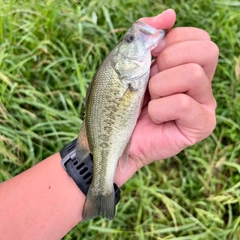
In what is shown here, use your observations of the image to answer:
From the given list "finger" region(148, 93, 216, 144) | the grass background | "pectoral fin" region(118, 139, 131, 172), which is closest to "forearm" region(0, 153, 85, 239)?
"pectoral fin" region(118, 139, 131, 172)

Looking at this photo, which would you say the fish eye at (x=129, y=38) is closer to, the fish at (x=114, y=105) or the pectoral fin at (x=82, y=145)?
the fish at (x=114, y=105)

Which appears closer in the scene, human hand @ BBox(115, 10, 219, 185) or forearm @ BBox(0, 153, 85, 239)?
human hand @ BBox(115, 10, 219, 185)

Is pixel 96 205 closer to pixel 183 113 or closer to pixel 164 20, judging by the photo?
pixel 183 113

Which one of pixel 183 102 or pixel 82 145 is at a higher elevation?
pixel 183 102

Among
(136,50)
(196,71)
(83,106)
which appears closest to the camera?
(196,71)

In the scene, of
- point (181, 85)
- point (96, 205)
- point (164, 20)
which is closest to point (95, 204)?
point (96, 205)

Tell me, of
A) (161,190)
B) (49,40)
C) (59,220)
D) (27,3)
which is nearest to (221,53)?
(161,190)

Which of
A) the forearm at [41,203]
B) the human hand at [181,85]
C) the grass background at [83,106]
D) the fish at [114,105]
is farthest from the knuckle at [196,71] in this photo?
the grass background at [83,106]

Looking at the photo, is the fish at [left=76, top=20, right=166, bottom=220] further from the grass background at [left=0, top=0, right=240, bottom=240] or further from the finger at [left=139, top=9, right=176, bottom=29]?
the grass background at [left=0, top=0, right=240, bottom=240]
